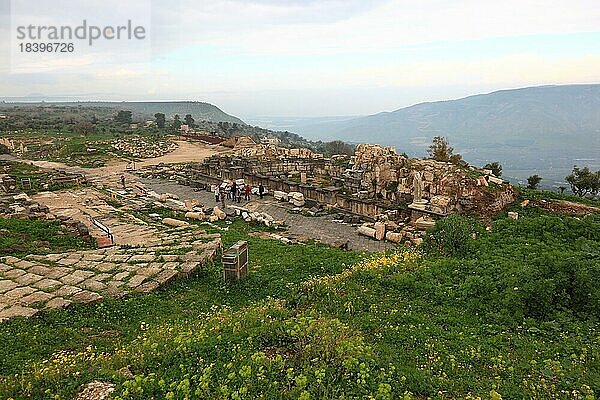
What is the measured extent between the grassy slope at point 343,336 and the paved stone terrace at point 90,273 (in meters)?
0.46

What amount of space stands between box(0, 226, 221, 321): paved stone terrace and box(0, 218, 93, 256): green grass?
3.15 feet

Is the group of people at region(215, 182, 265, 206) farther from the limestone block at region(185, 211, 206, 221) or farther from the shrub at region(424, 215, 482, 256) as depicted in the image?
the shrub at region(424, 215, 482, 256)

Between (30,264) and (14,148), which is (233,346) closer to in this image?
(30,264)

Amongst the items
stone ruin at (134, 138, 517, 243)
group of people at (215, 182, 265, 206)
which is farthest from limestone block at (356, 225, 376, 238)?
group of people at (215, 182, 265, 206)

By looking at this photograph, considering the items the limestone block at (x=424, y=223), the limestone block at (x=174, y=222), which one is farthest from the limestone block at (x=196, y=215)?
the limestone block at (x=424, y=223)

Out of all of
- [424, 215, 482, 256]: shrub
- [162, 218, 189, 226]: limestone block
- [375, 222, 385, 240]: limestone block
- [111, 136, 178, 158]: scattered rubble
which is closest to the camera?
[424, 215, 482, 256]: shrub

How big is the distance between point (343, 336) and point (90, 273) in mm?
6316

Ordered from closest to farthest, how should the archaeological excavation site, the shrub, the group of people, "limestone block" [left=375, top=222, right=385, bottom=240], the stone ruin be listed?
the archaeological excavation site, the shrub, "limestone block" [left=375, top=222, right=385, bottom=240], the stone ruin, the group of people

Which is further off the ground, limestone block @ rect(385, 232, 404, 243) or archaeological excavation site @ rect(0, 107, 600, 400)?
archaeological excavation site @ rect(0, 107, 600, 400)

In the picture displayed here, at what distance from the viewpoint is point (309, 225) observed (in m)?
18.9

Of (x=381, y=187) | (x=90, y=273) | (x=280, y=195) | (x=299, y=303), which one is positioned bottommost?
(x=299, y=303)

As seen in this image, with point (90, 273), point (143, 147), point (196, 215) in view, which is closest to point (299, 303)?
point (90, 273)

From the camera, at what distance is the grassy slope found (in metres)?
5.32

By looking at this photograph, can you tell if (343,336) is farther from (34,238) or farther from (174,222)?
(174,222)
